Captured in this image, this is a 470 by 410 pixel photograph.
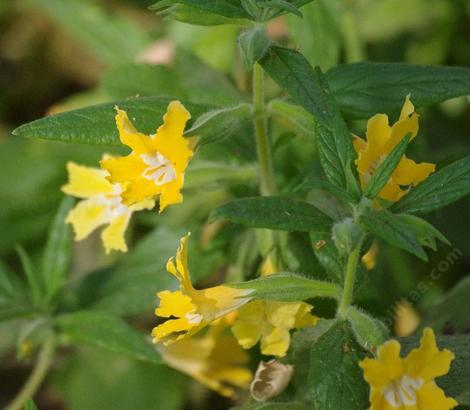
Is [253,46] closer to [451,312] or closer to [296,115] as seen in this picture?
[296,115]

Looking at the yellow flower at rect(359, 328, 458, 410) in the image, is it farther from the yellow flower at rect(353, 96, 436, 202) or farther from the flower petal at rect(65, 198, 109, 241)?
the flower petal at rect(65, 198, 109, 241)

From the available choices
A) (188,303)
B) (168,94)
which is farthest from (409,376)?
(168,94)

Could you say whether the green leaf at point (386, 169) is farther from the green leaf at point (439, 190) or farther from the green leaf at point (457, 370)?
the green leaf at point (457, 370)

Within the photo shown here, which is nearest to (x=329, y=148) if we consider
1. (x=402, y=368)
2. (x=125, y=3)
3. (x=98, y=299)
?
(x=402, y=368)

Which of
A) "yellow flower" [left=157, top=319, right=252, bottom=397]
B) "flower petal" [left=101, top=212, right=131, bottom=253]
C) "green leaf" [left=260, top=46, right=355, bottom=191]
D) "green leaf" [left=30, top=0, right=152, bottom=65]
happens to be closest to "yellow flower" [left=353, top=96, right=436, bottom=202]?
"green leaf" [left=260, top=46, right=355, bottom=191]

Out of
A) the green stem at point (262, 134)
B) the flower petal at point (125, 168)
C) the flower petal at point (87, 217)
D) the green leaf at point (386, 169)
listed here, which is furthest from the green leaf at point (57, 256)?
the green leaf at point (386, 169)

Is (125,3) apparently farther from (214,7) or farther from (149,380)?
(214,7)
